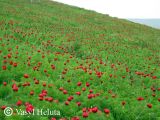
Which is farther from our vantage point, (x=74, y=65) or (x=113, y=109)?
(x=74, y=65)

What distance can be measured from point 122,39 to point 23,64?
17310 mm

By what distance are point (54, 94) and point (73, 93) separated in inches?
32.6

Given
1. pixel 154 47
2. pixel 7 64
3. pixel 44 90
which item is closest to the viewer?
pixel 44 90

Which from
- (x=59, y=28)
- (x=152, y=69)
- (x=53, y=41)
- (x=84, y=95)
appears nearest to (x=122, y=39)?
(x=59, y=28)

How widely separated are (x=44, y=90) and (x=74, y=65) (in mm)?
4995

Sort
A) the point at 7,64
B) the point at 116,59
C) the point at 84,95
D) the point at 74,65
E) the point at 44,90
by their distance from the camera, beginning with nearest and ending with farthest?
1. the point at 44,90
2. the point at 84,95
3. the point at 7,64
4. the point at 74,65
5. the point at 116,59

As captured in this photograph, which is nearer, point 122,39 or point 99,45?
point 99,45

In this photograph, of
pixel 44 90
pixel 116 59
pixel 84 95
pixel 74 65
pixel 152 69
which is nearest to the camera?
pixel 44 90

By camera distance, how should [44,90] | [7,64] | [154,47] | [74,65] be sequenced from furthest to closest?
[154,47]
[74,65]
[7,64]
[44,90]

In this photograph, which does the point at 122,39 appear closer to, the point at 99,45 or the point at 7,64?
the point at 99,45

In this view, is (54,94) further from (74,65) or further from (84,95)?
(74,65)

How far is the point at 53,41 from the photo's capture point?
2331 cm

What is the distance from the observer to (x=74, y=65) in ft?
51.2

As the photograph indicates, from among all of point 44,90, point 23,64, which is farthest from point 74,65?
point 44,90
